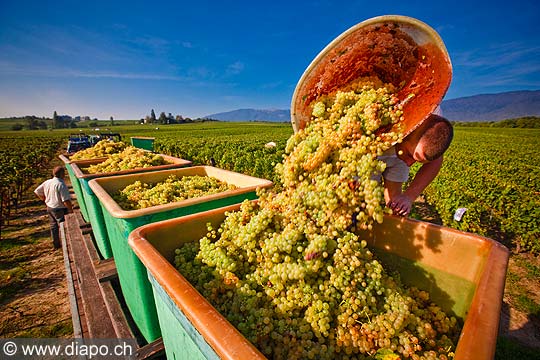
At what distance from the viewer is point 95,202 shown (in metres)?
3.44

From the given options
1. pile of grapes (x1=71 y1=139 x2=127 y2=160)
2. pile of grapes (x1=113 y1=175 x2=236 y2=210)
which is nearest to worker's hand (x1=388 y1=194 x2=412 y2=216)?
pile of grapes (x1=113 y1=175 x2=236 y2=210)

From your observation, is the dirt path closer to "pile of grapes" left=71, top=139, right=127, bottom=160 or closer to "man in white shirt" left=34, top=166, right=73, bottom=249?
"man in white shirt" left=34, top=166, right=73, bottom=249

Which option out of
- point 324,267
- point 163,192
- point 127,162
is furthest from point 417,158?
point 127,162

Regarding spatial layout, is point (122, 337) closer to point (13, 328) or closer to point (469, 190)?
point (13, 328)

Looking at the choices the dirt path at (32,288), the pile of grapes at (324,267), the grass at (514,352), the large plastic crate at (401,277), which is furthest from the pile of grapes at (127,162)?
the grass at (514,352)

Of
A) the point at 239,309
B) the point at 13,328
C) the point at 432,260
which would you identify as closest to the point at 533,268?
the point at 432,260

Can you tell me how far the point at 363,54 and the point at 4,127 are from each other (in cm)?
14722

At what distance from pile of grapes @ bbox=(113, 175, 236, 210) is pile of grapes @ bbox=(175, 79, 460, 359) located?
1372 millimetres

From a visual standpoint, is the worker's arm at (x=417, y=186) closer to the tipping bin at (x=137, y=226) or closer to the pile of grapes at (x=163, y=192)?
the tipping bin at (x=137, y=226)

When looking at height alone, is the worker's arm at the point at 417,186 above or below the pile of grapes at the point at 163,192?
above

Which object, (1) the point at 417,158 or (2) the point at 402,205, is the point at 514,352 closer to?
(2) the point at 402,205

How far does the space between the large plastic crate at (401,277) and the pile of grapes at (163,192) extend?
124 cm

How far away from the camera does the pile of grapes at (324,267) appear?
1.27 metres

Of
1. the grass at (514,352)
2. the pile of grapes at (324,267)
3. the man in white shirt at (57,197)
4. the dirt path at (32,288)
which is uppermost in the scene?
the pile of grapes at (324,267)
